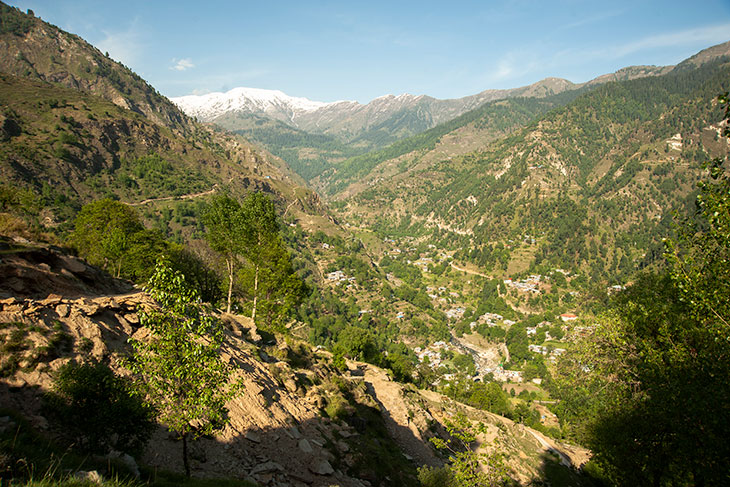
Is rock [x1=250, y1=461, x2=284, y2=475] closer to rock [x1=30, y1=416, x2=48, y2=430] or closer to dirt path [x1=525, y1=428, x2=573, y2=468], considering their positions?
rock [x1=30, y1=416, x2=48, y2=430]

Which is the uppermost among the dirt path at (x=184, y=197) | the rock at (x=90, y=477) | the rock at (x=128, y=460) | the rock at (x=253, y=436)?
the dirt path at (x=184, y=197)

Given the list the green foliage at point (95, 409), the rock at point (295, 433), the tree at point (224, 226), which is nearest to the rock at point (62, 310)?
the green foliage at point (95, 409)

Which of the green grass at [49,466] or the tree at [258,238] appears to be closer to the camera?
the green grass at [49,466]

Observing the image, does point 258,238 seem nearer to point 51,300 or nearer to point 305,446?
point 51,300

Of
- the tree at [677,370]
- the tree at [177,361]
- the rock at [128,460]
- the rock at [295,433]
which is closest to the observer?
the rock at [128,460]

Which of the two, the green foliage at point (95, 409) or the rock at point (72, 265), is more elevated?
the rock at point (72, 265)

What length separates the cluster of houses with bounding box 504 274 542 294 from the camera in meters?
153

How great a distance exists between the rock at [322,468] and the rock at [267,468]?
5.12 ft

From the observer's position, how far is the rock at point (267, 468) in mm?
12305

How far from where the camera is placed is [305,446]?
49.2 ft

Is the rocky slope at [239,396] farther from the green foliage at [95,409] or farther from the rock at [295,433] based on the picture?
the green foliage at [95,409]

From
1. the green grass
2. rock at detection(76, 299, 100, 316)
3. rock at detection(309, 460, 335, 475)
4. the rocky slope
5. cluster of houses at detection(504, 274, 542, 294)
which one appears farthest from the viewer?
cluster of houses at detection(504, 274, 542, 294)

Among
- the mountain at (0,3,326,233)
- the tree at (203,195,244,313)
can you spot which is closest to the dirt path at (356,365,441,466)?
the tree at (203,195,244,313)

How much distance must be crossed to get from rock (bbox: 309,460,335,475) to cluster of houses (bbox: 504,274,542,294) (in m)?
158
